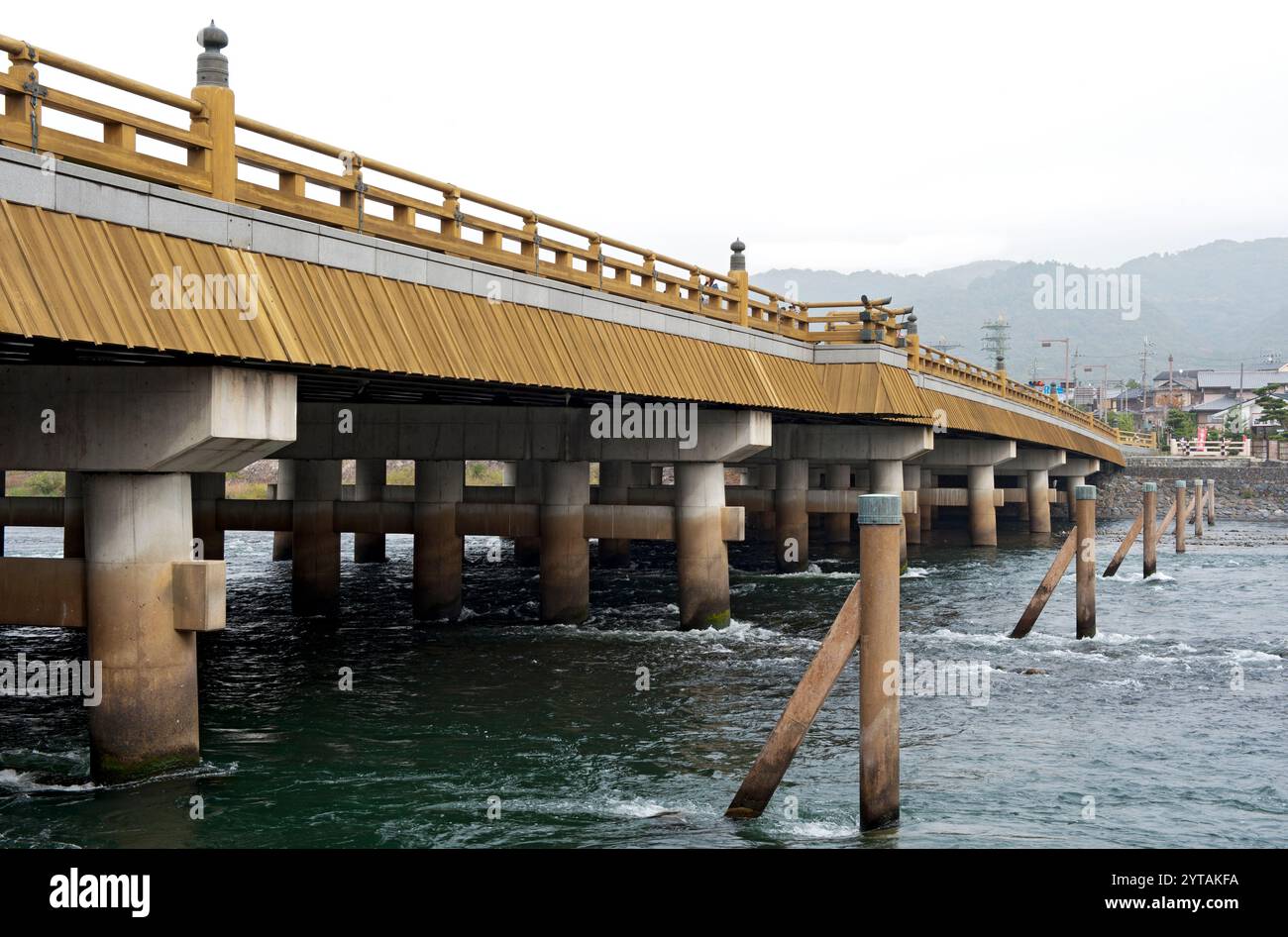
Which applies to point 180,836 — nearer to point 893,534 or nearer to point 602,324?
point 893,534

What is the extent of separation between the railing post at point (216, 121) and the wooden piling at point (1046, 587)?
1948 centimetres

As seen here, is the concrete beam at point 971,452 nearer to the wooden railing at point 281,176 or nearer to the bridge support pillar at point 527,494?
the bridge support pillar at point 527,494

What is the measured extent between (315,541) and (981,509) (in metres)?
37.4

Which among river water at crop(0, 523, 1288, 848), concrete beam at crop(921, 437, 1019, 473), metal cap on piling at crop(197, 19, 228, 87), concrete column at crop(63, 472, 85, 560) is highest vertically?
metal cap on piling at crop(197, 19, 228, 87)

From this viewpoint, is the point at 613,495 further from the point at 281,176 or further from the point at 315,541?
the point at 281,176

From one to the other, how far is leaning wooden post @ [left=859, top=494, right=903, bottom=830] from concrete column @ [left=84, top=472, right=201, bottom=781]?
25.7ft

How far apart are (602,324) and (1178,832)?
45.4 ft

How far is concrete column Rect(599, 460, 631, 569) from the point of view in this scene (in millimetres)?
46500

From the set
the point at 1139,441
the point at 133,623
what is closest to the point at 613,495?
the point at 133,623

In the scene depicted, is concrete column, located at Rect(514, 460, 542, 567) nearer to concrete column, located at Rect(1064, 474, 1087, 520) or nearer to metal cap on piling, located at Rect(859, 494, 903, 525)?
metal cap on piling, located at Rect(859, 494, 903, 525)

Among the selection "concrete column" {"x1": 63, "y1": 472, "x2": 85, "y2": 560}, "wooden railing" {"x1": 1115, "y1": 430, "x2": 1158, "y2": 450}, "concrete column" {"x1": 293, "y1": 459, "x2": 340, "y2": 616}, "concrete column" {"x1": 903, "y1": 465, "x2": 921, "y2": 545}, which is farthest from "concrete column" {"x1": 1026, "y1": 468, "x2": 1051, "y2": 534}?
"concrete column" {"x1": 63, "y1": 472, "x2": 85, "y2": 560}

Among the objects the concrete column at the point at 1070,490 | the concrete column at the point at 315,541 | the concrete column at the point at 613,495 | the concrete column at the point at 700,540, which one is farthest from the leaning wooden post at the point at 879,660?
the concrete column at the point at 1070,490

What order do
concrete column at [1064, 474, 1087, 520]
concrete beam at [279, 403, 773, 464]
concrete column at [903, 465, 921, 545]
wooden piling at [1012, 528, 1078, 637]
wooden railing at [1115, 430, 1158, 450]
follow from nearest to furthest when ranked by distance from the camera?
wooden piling at [1012, 528, 1078, 637]
concrete beam at [279, 403, 773, 464]
concrete column at [903, 465, 921, 545]
concrete column at [1064, 474, 1087, 520]
wooden railing at [1115, 430, 1158, 450]

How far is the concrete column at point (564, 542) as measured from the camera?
32.0 metres
